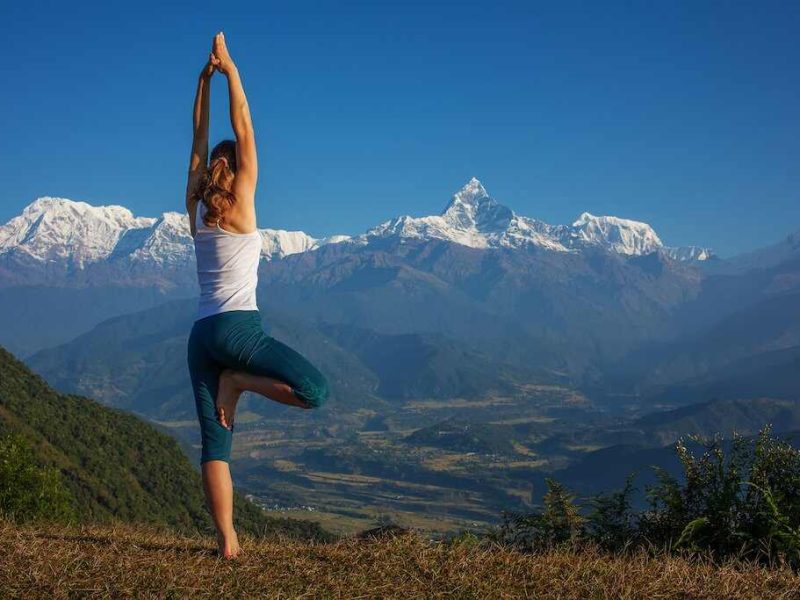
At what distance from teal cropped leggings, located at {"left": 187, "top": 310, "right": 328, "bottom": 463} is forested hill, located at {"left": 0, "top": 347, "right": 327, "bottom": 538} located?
145ft

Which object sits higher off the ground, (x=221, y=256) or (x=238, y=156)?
(x=238, y=156)

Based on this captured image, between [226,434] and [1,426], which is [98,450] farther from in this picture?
[226,434]

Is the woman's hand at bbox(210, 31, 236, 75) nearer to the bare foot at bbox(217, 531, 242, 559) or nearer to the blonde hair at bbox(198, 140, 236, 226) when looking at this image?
the blonde hair at bbox(198, 140, 236, 226)

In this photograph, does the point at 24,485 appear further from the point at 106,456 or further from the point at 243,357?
the point at 106,456

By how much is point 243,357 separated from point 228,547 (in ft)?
4.80

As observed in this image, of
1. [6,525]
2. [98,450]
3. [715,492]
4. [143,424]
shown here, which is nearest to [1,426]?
[98,450]

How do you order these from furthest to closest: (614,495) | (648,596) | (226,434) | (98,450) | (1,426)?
(98,450)
(1,426)
(614,495)
(226,434)
(648,596)

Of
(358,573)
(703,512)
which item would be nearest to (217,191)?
(358,573)

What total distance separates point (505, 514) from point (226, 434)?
2985 millimetres

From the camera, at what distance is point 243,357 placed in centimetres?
599

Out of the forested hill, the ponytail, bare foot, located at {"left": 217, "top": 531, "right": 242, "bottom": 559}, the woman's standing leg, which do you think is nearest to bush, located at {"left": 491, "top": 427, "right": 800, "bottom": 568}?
bare foot, located at {"left": 217, "top": 531, "right": 242, "bottom": 559}

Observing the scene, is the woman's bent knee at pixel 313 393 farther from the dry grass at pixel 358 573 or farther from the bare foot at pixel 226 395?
the dry grass at pixel 358 573

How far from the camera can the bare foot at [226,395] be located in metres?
6.20

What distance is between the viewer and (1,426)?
5384cm
